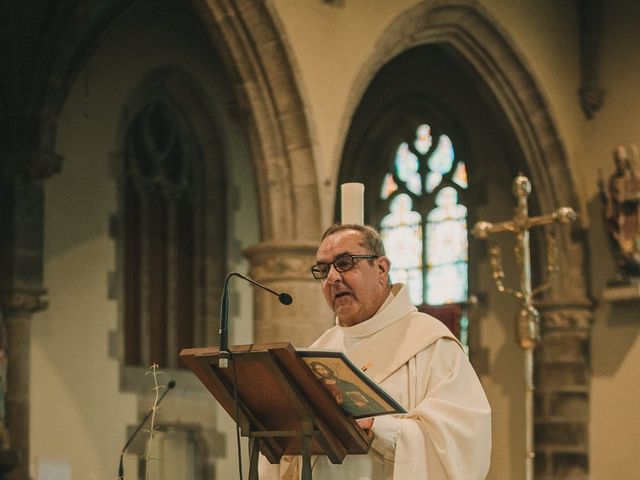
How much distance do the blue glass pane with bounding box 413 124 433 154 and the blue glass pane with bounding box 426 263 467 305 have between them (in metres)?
1.24

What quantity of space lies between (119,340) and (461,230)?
3.67 metres

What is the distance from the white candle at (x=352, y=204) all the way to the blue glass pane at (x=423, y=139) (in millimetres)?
8505

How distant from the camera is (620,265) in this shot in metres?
11.0

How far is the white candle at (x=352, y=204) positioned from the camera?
4.55 m

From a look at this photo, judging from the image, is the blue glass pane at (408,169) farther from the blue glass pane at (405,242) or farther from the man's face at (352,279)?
the man's face at (352,279)

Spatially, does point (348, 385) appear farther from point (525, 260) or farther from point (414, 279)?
point (414, 279)

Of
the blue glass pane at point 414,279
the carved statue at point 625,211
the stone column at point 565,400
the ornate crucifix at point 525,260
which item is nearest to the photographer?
the ornate crucifix at point 525,260

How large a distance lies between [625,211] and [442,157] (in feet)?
7.93

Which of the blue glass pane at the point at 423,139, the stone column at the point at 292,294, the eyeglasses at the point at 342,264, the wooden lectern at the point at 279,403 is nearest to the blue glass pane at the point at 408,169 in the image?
the blue glass pane at the point at 423,139

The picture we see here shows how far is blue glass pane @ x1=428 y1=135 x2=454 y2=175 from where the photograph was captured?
12.9 m

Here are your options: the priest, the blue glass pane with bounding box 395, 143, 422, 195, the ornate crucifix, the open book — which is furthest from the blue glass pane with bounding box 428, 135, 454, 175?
the open book

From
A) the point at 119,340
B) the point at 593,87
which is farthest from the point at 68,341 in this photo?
the point at 593,87

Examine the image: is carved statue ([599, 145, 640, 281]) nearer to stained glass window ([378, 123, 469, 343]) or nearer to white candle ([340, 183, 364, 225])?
stained glass window ([378, 123, 469, 343])

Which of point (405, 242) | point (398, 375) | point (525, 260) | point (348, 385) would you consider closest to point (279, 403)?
point (348, 385)
